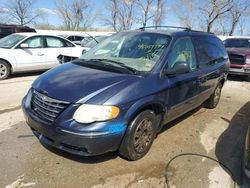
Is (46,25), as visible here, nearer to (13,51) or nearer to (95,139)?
(13,51)

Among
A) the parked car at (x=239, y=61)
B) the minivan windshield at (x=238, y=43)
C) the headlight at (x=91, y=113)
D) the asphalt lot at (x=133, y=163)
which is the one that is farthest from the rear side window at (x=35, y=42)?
the minivan windshield at (x=238, y=43)

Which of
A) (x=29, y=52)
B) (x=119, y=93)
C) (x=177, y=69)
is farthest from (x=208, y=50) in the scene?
(x=29, y=52)

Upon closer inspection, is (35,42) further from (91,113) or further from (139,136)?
(91,113)

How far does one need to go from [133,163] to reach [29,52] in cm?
676

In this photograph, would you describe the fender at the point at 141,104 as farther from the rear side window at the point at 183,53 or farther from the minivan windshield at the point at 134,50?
the rear side window at the point at 183,53

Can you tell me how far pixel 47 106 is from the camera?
3297 mm

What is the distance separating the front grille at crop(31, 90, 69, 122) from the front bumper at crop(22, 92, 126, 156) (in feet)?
0.20

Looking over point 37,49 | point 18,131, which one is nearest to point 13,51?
point 37,49

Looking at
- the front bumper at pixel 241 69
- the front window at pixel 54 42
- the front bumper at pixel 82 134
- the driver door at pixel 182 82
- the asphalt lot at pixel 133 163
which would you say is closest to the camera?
the front bumper at pixel 82 134

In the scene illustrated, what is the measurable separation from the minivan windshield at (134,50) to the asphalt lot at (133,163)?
4.38 feet

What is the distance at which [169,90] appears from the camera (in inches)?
155

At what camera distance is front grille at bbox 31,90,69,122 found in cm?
316

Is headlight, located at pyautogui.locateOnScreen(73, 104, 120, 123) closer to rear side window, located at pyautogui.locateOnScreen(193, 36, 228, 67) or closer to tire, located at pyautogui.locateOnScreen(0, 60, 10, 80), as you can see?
rear side window, located at pyautogui.locateOnScreen(193, 36, 228, 67)

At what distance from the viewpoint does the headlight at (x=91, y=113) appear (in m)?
3.04
